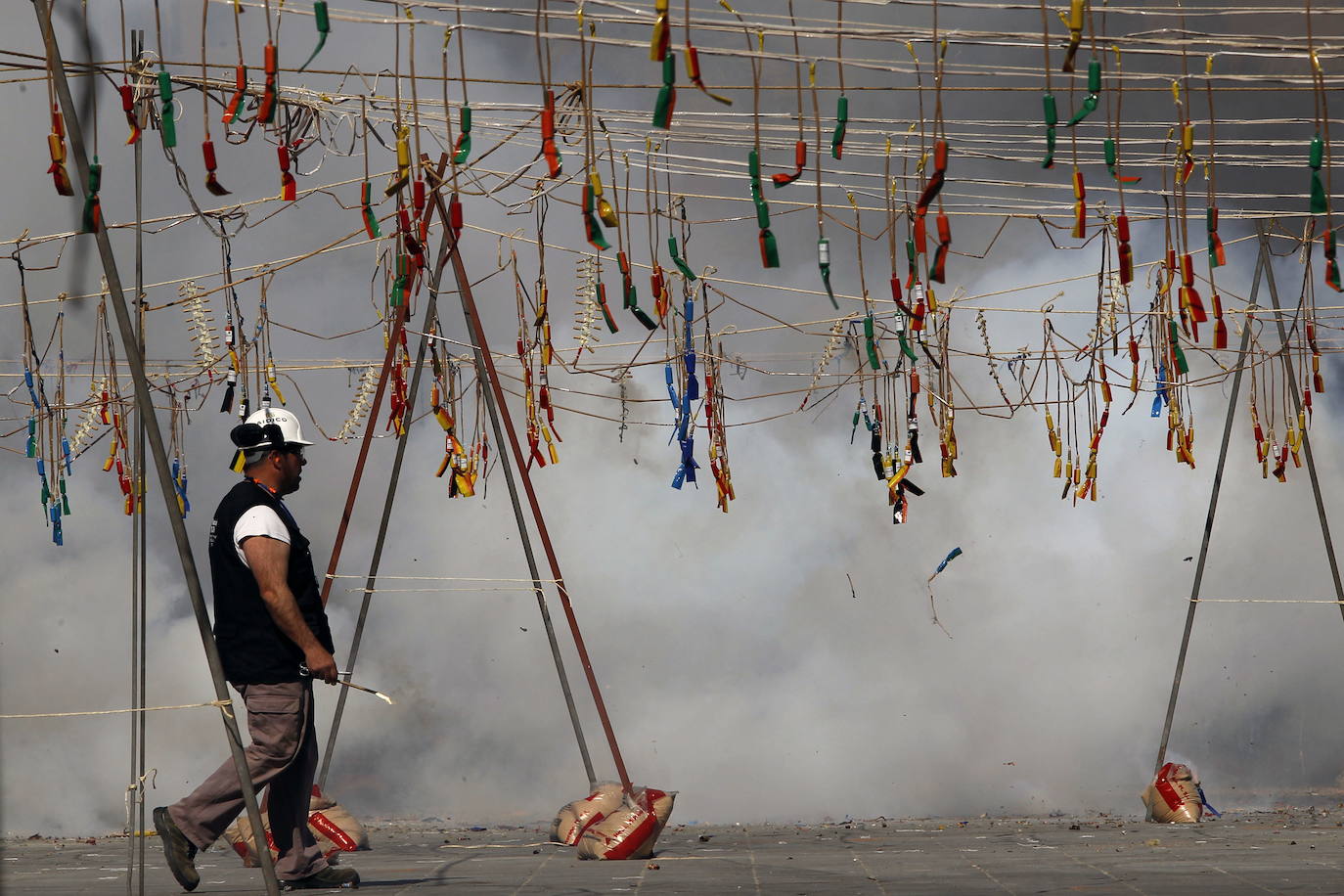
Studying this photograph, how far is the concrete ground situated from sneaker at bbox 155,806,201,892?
411 millimetres

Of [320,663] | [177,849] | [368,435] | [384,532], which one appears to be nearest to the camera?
[177,849]

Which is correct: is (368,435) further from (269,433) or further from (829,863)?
(829,863)

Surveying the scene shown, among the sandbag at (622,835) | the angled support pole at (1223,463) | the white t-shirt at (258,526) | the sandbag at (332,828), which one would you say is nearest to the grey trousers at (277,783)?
the white t-shirt at (258,526)

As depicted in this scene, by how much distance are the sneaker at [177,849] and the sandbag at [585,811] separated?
2.33 m

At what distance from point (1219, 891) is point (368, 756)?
24.6 ft

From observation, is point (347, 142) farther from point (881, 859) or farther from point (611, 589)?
point (881, 859)

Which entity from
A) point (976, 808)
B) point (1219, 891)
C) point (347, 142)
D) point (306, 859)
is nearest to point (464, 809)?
point (976, 808)

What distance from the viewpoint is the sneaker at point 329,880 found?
544cm

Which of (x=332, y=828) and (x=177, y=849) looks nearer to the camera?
(x=177, y=849)

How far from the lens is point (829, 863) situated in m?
6.20

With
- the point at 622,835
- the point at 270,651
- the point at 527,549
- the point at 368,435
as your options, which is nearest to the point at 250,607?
the point at 270,651

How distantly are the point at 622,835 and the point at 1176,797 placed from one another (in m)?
3.71

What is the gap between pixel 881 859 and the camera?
635 centimetres

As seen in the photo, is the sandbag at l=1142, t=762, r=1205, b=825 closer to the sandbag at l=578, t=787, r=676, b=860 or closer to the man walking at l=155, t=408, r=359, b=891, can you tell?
the sandbag at l=578, t=787, r=676, b=860
